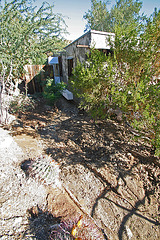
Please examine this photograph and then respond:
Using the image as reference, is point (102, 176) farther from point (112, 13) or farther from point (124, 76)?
point (112, 13)

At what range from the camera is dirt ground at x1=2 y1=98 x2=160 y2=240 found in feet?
7.96

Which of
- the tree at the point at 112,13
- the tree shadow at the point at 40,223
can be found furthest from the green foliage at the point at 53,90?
the tree at the point at 112,13

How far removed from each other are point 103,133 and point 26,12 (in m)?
5.50

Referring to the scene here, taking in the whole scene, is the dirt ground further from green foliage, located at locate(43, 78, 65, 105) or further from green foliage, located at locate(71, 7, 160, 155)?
green foliage, located at locate(43, 78, 65, 105)

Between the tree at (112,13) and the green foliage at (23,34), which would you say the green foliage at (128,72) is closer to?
the green foliage at (23,34)

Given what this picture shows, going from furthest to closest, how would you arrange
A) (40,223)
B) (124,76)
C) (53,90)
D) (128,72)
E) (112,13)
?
(112,13), (53,90), (124,76), (128,72), (40,223)

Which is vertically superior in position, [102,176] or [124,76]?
[124,76]

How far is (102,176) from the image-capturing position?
3264 millimetres

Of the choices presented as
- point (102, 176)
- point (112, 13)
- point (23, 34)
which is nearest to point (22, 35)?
point (23, 34)

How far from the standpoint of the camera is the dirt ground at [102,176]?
243 centimetres

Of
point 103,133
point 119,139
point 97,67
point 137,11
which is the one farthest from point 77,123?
point 137,11

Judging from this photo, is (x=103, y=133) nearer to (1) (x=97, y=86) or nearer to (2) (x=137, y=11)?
(1) (x=97, y=86)

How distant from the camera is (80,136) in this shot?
15.5ft

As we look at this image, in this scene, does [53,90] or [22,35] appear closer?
[22,35]
